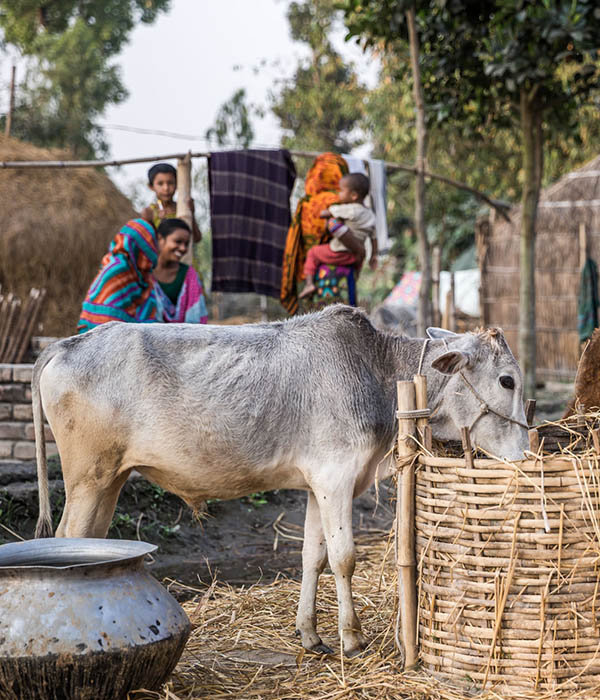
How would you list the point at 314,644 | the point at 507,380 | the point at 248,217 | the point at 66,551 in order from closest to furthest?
the point at 66,551 → the point at 507,380 → the point at 314,644 → the point at 248,217

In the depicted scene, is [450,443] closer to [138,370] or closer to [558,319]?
[138,370]

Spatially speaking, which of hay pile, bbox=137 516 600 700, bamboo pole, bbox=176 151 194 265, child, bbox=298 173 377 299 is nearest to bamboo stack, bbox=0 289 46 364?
bamboo pole, bbox=176 151 194 265

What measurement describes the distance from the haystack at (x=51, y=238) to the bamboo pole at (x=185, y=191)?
5363 millimetres

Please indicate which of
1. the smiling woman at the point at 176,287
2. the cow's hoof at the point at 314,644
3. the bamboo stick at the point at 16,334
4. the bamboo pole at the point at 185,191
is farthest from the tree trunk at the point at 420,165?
the cow's hoof at the point at 314,644

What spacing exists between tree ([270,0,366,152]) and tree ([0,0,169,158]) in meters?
4.98

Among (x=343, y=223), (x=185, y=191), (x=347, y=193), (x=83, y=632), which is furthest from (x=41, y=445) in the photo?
(x=347, y=193)

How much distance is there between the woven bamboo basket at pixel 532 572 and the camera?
3.40m

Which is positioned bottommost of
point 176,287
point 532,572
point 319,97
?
point 532,572

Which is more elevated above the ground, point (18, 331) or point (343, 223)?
point (343, 223)

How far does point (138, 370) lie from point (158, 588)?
3.29 ft

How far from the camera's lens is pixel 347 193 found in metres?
7.51

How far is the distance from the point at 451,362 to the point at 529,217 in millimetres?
6085

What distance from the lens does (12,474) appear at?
22.0ft

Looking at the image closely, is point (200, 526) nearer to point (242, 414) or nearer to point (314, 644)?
point (314, 644)
